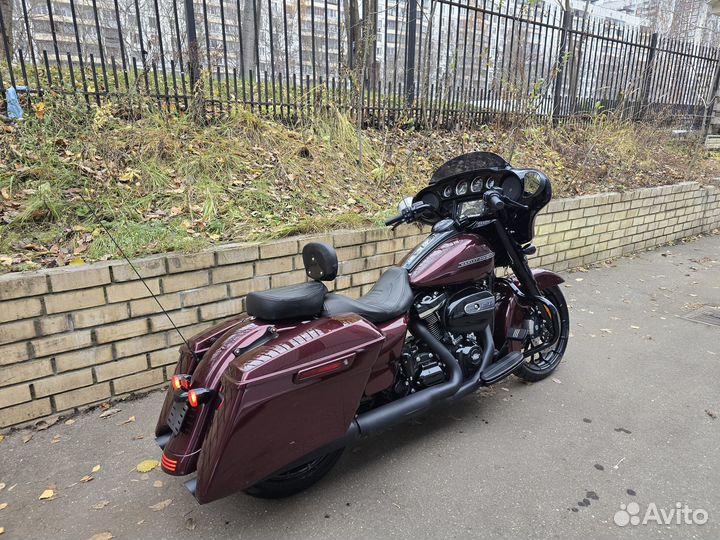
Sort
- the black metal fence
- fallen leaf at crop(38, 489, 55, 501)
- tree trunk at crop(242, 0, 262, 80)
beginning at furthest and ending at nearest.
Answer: tree trunk at crop(242, 0, 262, 80), the black metal fence, fallen leaf at crop(38, 489, 55, 501)

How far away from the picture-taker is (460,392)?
2.63m

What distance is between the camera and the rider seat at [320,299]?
1935 mm

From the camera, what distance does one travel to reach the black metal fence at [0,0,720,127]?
4.67 meters

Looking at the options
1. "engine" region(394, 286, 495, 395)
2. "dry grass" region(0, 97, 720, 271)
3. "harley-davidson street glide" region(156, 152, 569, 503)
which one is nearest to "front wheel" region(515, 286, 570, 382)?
"harley-davidson street glide" region(156, 152, 569, 503)

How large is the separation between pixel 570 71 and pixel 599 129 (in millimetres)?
1133

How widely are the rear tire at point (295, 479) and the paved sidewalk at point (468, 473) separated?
7 cm

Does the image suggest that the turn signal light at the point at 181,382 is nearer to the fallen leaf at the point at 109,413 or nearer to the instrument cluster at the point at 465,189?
the fallen leaf at the point at 109,413

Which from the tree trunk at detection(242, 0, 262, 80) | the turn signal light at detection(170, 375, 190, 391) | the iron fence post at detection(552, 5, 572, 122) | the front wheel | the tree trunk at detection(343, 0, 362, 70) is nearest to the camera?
the turn signal light at detection(170, 375, 190, 391)

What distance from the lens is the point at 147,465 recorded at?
96.4 inches

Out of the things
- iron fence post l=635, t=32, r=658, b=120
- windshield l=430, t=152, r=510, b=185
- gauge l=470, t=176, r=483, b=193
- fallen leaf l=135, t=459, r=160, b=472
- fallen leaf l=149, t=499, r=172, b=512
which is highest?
iron fence post l=635, t=32, r=658, b=120

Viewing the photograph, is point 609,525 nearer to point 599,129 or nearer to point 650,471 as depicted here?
point 650,471

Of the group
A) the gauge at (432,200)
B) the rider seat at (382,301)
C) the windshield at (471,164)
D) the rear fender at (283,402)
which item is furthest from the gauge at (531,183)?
the rear fender at (283,402)

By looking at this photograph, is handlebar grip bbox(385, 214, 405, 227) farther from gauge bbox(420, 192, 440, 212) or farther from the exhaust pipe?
the exhaust pipe

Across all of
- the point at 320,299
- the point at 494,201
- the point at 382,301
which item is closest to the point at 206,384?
the point at 320,299
